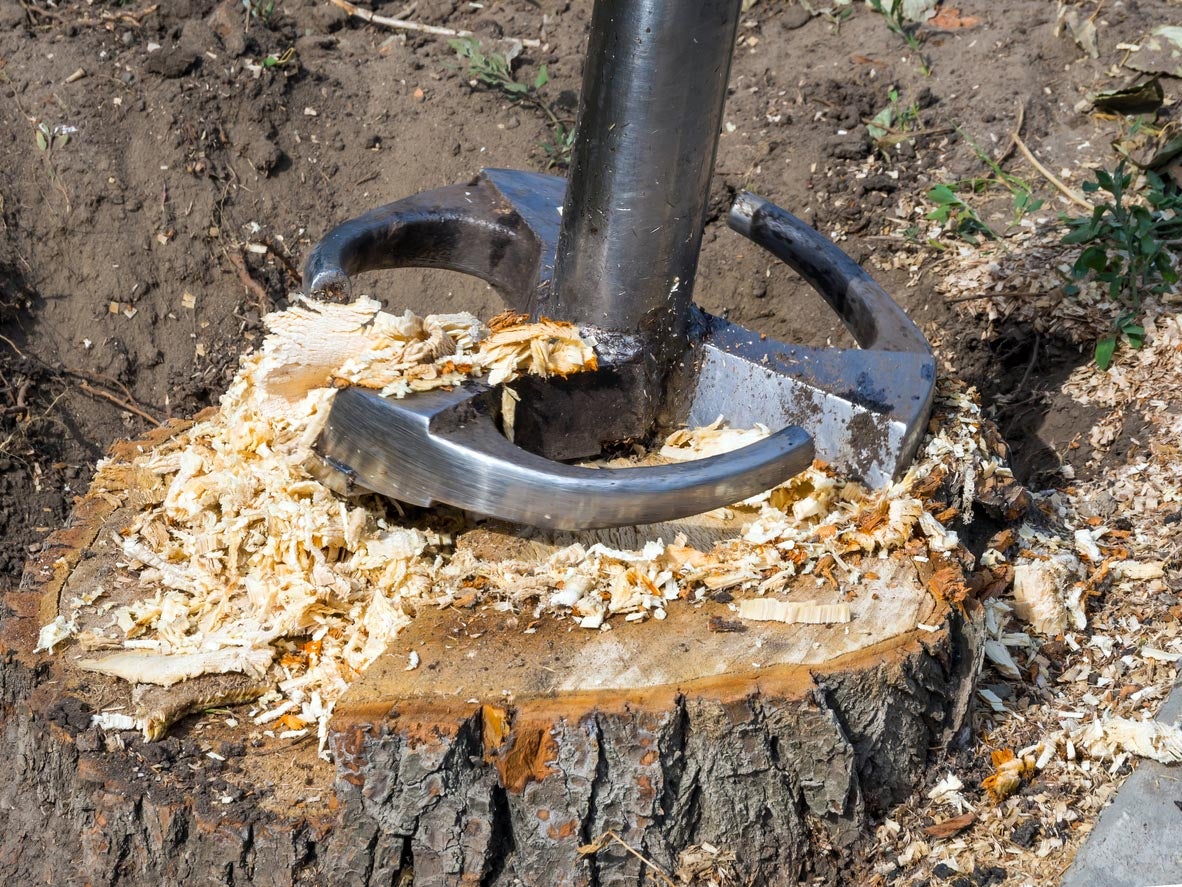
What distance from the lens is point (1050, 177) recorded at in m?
4.14

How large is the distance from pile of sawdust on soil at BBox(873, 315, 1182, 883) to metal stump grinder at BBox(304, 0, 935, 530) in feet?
1.56

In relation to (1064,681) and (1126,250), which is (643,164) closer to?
(1064,681)

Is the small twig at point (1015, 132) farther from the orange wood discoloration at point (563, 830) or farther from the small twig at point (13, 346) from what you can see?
the small twig at point (13, 346)

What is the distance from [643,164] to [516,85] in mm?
3024

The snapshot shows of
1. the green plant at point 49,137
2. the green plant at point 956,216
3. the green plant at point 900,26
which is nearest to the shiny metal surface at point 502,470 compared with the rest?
the green plant at point 956,216

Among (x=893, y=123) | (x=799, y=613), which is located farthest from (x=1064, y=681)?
(x=893, y=123)

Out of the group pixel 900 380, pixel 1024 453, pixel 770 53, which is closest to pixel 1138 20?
pixel 770 53

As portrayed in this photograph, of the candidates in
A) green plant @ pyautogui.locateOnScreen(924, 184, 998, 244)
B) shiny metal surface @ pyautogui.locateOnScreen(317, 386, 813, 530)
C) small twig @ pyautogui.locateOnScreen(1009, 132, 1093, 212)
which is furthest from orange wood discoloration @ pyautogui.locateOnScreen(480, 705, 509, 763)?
small twig @ pyautogui.locateOnScreen(1009, 132, 1093, 212)

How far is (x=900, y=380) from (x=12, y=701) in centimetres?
192

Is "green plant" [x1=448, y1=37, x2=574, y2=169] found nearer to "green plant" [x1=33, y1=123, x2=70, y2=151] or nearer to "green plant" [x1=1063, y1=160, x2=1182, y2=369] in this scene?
"green plant" [x1=33, y1=123, x2=70, y2=151]

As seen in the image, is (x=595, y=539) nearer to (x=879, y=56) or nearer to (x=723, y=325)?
(x=723, y=325)

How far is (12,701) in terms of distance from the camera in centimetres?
236

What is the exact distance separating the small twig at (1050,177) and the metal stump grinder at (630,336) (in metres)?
1.80

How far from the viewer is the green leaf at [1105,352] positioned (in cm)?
337
